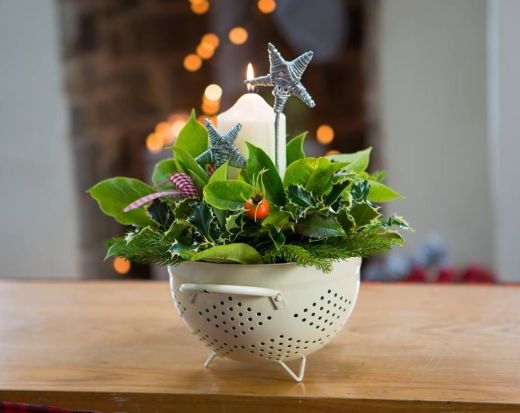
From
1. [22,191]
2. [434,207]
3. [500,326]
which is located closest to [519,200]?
[434,207]

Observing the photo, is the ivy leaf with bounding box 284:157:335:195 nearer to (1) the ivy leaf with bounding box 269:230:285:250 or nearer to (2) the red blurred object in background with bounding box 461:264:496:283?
(1) the ivy leaf with bounding box 269:230:285:250

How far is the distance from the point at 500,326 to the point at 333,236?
0.33 meters

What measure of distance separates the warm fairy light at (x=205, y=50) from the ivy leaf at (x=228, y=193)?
204 cm

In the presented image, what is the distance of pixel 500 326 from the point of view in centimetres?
105

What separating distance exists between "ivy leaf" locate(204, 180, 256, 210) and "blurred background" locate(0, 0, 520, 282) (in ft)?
5.98

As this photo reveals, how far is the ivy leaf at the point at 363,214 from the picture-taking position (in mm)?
877

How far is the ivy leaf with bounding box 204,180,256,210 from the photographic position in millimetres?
839

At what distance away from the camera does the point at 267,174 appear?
0.86m

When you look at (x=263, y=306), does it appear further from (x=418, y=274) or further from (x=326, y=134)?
(x=326, y=134)

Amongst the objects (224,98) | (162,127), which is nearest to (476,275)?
(224,98)

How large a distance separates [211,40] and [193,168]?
1971 millimetres

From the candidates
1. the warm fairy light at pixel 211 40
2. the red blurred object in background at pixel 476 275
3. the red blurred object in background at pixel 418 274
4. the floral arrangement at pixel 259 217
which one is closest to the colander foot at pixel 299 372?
the floral arrangement at pixel 259 217

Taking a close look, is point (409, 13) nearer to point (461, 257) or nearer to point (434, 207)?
point (434, 207)

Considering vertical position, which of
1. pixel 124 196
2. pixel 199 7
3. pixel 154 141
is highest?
pixel 199 7
